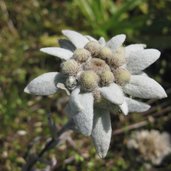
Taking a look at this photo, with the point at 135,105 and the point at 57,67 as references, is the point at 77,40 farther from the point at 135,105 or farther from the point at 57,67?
the point at 57,67

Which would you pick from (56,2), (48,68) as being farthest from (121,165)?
→ (56,2)

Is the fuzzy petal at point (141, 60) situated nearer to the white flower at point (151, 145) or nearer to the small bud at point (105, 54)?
the small bud at point (105, 54)

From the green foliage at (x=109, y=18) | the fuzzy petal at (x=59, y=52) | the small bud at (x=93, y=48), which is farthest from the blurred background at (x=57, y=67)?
the small bud at (x=93, y=48)

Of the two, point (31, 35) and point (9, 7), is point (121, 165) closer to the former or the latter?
point (31, 35)

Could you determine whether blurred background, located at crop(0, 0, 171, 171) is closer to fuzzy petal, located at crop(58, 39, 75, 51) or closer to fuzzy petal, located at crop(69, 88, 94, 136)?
fuzzy petal, located at crop(58, 39, 75, 51)


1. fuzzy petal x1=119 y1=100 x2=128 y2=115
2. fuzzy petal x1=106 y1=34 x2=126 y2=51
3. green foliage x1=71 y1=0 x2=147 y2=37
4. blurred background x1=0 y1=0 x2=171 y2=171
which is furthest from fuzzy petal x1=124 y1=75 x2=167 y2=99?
green foliage x1=71 y1=0 x2=147 y2=37

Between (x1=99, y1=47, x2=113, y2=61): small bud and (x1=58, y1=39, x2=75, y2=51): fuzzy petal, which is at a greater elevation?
(x1=99, y1=47, x2=113, y2=61): small bud

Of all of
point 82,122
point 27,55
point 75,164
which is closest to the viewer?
point 82,122
